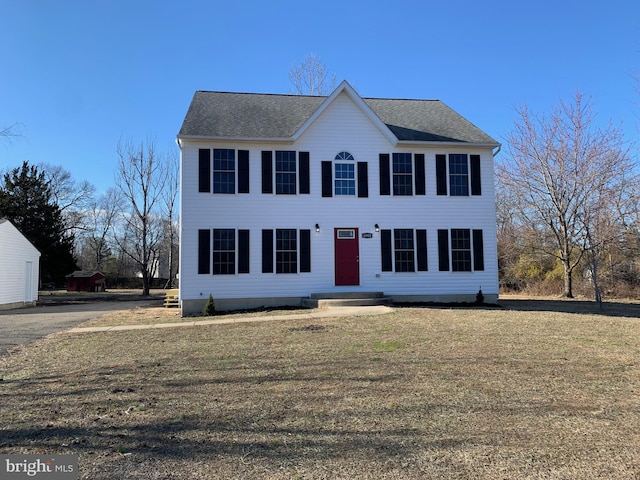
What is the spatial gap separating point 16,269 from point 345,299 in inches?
770

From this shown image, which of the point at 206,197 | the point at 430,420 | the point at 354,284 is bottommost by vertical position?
the point at 430,420

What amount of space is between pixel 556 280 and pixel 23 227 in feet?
137

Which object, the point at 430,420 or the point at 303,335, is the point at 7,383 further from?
the point at 430,420

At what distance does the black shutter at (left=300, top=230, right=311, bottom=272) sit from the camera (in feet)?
53.6

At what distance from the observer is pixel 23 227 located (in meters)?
39.2

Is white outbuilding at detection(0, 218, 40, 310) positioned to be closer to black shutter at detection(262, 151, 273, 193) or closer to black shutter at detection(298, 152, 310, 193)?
black shutter at detection(262, 151, 273, 193)

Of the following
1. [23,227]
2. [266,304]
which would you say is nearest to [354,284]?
[266,304]

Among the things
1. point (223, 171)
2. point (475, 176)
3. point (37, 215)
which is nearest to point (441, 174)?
point (475, 176)

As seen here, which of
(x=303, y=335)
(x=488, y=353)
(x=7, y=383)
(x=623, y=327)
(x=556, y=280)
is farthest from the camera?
(x=556, y=280)

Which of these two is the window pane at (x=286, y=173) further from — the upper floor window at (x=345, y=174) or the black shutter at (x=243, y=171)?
the upper floor window at (x=345, y=174)

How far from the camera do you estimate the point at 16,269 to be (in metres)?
24.5

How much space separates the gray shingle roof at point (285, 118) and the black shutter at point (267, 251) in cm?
350

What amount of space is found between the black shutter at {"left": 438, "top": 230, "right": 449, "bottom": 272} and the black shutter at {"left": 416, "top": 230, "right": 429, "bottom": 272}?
537mm

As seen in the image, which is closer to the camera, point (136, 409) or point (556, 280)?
point (136, 409)
